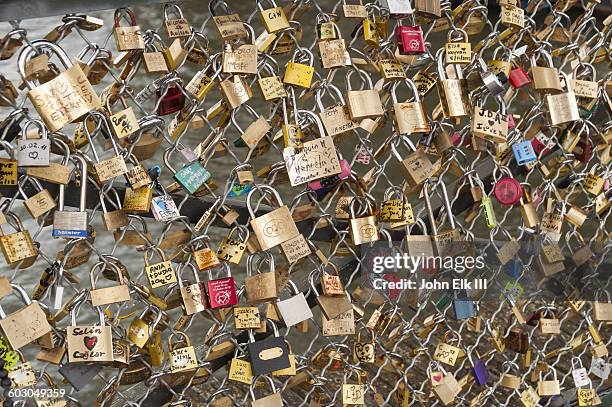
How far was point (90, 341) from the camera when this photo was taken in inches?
59.2

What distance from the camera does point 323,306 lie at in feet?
5.69

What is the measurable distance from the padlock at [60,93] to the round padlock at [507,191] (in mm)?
925

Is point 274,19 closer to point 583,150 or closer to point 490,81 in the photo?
point 490,81

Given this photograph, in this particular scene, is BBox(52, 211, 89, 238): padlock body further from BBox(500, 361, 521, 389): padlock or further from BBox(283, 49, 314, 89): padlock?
BBox(500, 361, 521, 389): padlock

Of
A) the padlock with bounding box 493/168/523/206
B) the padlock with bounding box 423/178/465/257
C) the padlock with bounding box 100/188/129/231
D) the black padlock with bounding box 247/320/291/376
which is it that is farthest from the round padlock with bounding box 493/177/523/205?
the padlock with bounding box 100/188/129/231

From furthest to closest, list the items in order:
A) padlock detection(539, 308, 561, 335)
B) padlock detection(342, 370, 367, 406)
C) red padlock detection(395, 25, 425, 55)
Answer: padlock detection(539, 308, 561, 335) → padlock detection(342, 370, 367, 406) → red padlock detection(395, 25, 425, 55)

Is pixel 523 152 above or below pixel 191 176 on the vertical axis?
below

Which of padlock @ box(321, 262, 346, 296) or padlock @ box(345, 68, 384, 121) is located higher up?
padlock @ box(345, 68, 384, 121)

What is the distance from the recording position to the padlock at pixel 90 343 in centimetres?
150

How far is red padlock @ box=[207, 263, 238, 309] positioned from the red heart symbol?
9.2 inches

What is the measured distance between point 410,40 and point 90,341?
85cm

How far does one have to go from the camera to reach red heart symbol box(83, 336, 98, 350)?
1504 mm

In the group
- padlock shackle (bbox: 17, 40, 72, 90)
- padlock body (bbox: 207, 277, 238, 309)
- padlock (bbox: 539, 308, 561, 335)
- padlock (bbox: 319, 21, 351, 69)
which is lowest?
padlock (bbox: 539, 308, 561, 335)

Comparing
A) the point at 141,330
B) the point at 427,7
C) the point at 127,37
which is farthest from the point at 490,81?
the point at 141,330
